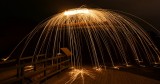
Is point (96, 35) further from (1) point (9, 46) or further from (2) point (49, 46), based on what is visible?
(1) point (9, 46)

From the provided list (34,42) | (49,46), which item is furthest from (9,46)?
(49,46)

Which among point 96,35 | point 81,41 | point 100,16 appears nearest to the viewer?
point 100,16

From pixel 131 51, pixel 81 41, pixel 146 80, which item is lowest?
pixel 146 80

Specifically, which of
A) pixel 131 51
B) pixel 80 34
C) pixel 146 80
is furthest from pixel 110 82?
pixel 80 34

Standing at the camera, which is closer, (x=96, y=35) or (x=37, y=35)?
(x=37, y=35)

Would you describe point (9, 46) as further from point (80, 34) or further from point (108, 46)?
point (108, 46)

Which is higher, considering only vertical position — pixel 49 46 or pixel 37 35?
pixel 37 35

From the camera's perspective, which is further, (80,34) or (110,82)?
(80,34)

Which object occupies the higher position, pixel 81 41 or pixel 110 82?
pixel 81 41

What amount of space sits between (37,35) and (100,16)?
8915 millimetres

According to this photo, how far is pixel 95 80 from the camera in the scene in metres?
7.68

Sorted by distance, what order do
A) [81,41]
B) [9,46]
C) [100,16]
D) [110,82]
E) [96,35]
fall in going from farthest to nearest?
[96,35] → [81,41] → [9,46] → [100,16] → [110,82]

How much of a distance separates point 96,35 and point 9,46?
771cm

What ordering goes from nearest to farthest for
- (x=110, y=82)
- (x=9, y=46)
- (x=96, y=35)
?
(x=110, y=82) → (x=9, y=46) → (x=96, y=35)
